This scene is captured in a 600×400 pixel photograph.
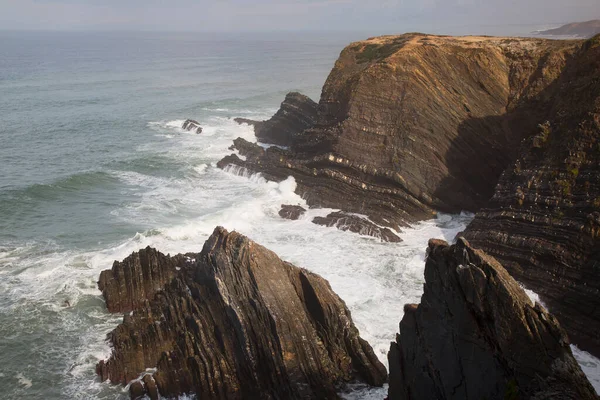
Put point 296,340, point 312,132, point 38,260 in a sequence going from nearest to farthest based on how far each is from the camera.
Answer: point 296,340
point 38,260
point 312,132

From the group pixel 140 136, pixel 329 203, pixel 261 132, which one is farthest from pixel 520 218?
pixel 140 136

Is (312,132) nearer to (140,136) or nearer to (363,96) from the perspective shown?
(363,96)

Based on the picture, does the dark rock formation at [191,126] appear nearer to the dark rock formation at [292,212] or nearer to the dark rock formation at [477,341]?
the dark rock formation at [292,212]

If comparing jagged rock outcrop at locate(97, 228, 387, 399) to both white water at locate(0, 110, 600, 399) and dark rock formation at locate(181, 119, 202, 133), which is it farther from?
dark rock formation at locate(181, 119, 202, 133)

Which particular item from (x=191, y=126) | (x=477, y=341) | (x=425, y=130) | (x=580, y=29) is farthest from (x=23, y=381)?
(x=580, y=29)

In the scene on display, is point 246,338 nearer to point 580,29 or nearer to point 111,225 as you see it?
point 111,225
